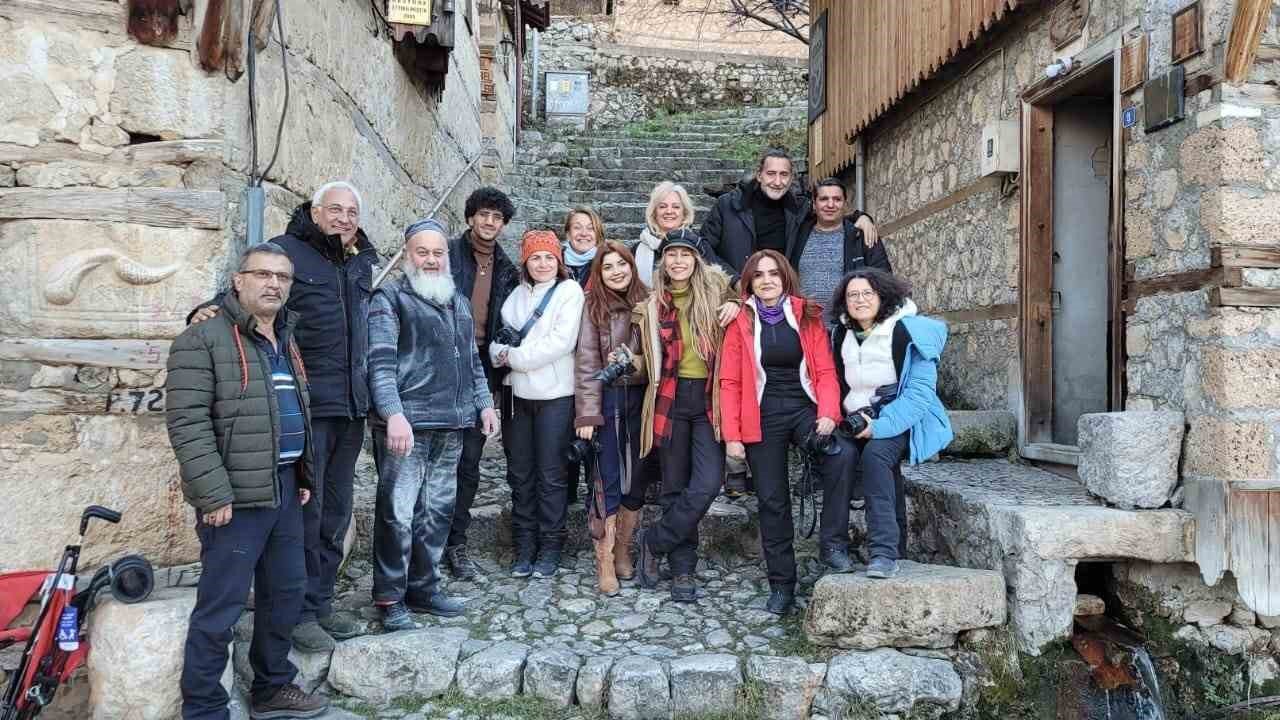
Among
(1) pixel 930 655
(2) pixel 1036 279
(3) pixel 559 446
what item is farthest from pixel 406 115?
(1) pixel 930 655

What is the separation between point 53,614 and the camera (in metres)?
2.69

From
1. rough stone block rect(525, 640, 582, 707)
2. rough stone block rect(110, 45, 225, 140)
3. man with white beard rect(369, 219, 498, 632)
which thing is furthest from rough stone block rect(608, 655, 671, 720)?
rough stone block rect(110, 45, 225, 140)

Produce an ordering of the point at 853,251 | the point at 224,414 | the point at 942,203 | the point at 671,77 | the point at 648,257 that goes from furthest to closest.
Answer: the point at 671,77 → the point at 942,203 → the point at 853,251 → the point at 648,257 → the point at 224,414

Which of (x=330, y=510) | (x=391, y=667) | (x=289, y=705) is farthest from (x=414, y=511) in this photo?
(x=289, y=705)

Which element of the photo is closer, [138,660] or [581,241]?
[138,660]

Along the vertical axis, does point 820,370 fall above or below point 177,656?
above

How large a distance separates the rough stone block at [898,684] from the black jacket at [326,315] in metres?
2.22

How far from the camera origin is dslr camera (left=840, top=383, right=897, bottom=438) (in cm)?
363

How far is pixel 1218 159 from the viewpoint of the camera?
11.3 ft

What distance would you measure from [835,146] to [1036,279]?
3708 mm

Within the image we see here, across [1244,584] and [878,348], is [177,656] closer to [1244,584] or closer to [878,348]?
[878,348]

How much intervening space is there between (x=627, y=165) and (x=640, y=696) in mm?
9310

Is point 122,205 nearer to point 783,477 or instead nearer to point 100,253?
point 100,253

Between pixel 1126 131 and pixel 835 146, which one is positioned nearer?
pixel 1126 131
